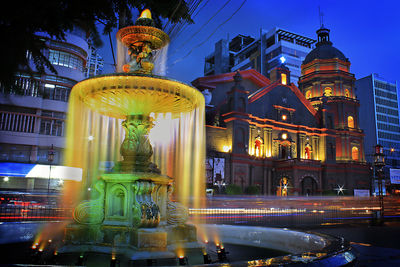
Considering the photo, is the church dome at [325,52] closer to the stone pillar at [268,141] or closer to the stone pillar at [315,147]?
the stone pillar at [315,147]

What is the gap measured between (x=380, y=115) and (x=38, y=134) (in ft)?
219

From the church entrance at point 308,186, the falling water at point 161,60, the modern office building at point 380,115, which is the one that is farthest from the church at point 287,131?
the falling water at point 161,60

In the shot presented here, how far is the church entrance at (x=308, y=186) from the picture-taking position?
41188mm

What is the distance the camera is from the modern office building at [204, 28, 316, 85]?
75.7 metres

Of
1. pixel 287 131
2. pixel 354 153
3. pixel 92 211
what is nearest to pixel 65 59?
pixel 287 131

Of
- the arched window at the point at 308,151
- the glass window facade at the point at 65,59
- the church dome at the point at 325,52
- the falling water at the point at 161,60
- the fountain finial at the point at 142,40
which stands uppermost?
the church dome at the point at 325,52

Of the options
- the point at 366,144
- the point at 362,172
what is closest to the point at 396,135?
the point at 366,144

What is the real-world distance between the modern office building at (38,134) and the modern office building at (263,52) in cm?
4925

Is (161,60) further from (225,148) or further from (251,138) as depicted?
(251,138)

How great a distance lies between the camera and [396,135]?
235ft

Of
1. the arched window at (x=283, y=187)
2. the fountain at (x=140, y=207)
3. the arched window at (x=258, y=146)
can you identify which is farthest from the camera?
the arched window at (x=258, y=146)

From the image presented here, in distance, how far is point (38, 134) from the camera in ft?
97.7

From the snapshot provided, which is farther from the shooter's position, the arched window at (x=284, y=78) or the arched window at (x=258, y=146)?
the arched window at (x=284, y=78)

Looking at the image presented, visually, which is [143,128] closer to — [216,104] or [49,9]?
[49,9]
